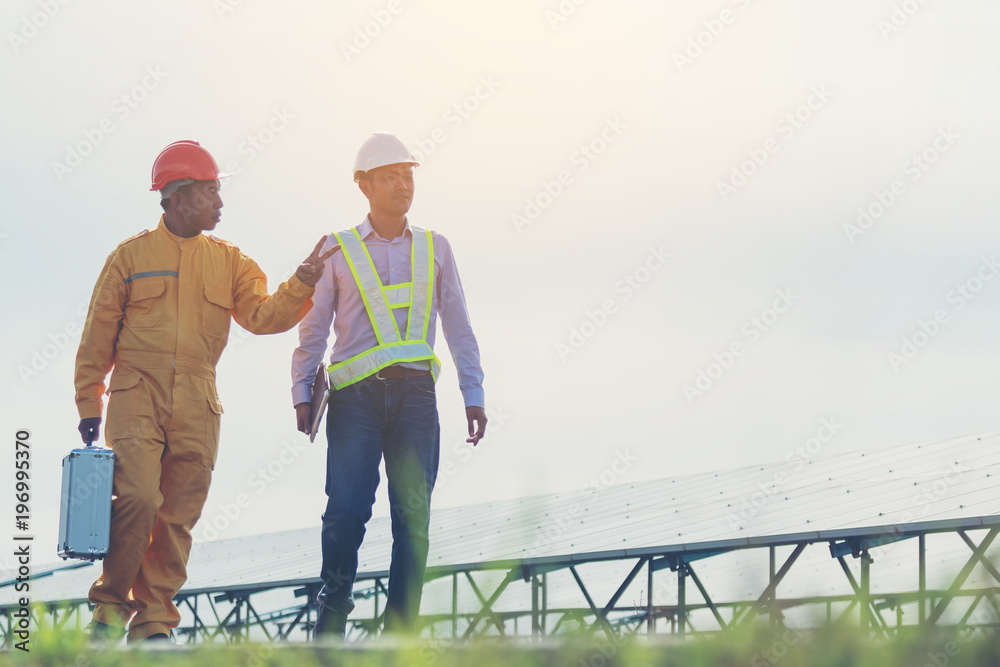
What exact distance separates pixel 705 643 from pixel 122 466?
3562 millimetres

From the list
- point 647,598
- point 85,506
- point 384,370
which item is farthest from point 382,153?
point 647,598

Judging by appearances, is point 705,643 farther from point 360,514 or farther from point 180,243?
point 180,243

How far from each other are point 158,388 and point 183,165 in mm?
1091

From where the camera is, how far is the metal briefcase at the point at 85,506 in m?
5.14

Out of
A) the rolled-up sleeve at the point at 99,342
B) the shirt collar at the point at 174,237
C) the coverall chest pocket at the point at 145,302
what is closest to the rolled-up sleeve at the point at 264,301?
the shirt collar at the point at 174,237

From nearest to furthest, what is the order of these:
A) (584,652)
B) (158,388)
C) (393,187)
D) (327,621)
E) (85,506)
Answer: (584,652) < (85,506) < (327,621) < (158,388) < (393,187)

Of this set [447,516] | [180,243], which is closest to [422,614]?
[180,243]

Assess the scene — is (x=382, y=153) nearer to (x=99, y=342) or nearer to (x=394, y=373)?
(x=394, y=373)

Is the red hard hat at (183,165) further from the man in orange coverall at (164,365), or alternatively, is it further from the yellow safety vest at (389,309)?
the yellow safety vest at (389,309)

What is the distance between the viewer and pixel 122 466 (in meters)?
5.30

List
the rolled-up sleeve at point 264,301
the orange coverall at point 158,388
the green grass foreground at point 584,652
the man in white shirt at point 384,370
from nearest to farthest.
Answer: the green grass foreground at point 584,652 < the orange coverall at point 158,388 < the man in white shirt at point 384,370 < the rolled-up sleeve at point 264,301

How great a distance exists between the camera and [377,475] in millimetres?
5559

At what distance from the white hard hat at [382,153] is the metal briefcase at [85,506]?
1.88 metres

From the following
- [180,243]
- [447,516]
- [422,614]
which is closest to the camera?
[422,614]
